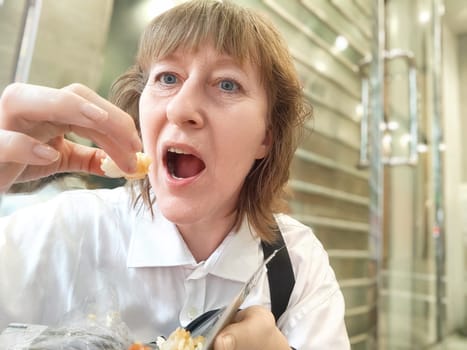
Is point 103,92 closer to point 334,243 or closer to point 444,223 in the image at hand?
point 334,243

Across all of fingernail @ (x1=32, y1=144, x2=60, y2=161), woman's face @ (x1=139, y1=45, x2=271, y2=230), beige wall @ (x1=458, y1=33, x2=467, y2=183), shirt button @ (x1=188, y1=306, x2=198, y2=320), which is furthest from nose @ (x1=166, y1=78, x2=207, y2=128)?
beige wall @ (x1=458, y1=33, x2=467, y2=183)

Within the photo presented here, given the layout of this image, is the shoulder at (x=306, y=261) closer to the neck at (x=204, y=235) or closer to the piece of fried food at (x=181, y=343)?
the neck at (x=204, y=235)

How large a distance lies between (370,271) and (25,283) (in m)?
1.11

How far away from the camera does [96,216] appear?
16.1 inches

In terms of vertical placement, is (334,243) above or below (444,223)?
below

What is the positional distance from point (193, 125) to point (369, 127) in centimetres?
105

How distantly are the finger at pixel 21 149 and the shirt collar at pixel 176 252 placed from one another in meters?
0.17

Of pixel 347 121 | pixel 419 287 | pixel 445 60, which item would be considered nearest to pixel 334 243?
pixel 347 121

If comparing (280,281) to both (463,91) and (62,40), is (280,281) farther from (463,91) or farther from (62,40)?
(463,91)

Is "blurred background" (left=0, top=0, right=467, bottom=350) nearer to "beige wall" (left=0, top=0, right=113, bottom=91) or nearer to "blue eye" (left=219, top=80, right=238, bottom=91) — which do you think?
"beige wall" (left=0, top=0, right=113, bottom=91)

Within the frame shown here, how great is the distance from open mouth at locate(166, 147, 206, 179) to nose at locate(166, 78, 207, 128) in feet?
0.14

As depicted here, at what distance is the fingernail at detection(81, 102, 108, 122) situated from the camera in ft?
0.87

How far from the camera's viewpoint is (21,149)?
0.27 meters

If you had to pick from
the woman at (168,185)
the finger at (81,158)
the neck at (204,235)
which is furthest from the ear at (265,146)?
the finger at (81,158)
